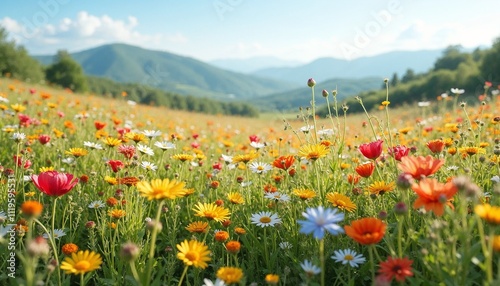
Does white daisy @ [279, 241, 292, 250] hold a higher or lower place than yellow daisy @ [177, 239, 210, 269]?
lower

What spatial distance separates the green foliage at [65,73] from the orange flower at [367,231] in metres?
46.7

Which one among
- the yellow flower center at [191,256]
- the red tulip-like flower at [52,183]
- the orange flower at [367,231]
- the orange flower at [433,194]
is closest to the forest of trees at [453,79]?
the orange flower at [433,194]

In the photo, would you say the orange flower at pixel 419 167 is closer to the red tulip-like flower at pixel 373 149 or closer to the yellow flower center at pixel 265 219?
the red tulip-like flower at pixel 373 149

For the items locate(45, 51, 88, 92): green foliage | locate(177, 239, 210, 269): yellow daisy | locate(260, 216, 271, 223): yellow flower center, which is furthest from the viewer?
locate(45, 51, 88, 92): green foliage

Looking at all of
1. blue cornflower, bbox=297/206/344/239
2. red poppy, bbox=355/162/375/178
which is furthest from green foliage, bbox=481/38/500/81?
blue cornflower, bbox=297/206/344/239

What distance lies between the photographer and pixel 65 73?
43.6 metres

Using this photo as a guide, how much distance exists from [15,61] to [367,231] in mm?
41212

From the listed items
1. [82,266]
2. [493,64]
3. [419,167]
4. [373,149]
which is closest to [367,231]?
[419,167]

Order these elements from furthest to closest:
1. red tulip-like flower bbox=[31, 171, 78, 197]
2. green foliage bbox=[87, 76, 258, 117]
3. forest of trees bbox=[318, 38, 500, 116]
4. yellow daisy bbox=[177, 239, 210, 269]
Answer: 1. green foliage bbox=[87, 76, 258, 117]
2. forest of trees bbox=[318, 38, 500, 116]
3. red tulip-like flower bbox=[31, 171, 78, 197]
4. yellow daisy bbox=[177, 239, 210, 269]

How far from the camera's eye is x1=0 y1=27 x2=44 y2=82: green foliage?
33.8 meters

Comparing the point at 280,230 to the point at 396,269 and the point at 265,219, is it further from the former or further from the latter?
the point at 396,269

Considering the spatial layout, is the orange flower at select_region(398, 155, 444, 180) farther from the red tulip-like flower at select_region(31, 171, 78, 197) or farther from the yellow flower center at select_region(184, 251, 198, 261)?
the red tulip-like flower at select_region(31, 171, 78, 197)

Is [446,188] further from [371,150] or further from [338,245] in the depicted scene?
[338,245]

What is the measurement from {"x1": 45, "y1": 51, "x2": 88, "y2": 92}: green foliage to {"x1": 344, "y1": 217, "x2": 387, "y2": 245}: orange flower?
1840 inches
